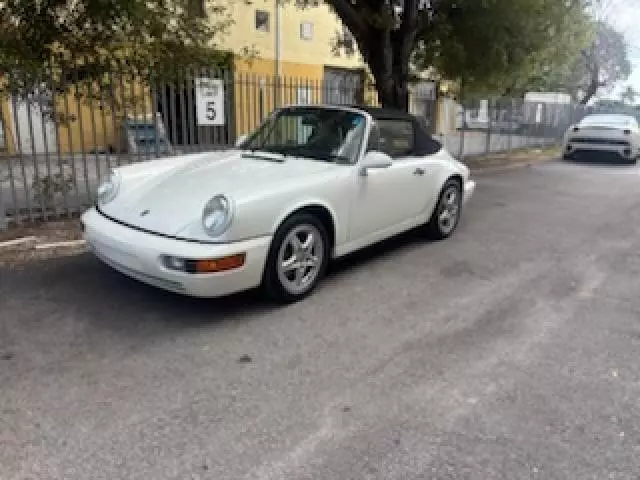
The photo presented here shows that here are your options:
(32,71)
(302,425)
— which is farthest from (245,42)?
(302,425)

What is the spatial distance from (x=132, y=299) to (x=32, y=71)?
3298 millimetres

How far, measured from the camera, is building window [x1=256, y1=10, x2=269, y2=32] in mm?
15930

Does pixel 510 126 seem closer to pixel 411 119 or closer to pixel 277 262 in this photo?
pixel 411 119

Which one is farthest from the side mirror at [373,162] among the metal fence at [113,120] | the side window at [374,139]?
the metal fence at [113,120]

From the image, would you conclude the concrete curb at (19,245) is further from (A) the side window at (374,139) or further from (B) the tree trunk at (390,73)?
(B) the tree trunk at (390,73)

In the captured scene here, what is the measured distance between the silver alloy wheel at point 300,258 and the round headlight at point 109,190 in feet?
4.68

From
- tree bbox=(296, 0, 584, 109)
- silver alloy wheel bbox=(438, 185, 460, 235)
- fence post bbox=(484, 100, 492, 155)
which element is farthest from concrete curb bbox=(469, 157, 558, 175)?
silver alloy wheel bbox=(438, 185, 460, 235)

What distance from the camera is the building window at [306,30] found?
17312 mm

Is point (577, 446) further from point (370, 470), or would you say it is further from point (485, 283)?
point (485, 283)

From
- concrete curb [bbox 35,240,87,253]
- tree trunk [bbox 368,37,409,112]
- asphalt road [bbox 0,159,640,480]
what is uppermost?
tree trunk [bbox 368,37,409,112]

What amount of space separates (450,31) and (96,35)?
20.4 ft

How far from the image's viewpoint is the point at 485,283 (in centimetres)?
453

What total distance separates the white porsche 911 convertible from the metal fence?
2305 millimetres

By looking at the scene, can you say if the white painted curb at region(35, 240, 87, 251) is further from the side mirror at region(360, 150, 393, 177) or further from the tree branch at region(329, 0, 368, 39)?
the tree branch at region(329, 0, 368, 39)
